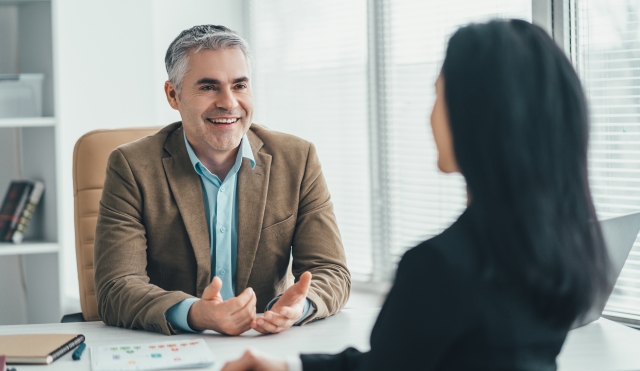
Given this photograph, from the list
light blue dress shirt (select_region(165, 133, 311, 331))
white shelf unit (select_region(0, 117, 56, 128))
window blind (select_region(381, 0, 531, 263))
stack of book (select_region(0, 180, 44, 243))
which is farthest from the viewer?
window blind (select_region(381, 0, 531, 263))

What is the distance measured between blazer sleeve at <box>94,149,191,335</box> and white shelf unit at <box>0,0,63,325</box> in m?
0.93

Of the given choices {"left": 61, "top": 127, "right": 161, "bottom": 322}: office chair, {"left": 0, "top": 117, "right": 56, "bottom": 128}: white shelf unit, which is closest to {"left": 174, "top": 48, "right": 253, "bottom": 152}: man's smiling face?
{"left": 61, "top": 127, "right": 161, "bottom": 322}: office chair

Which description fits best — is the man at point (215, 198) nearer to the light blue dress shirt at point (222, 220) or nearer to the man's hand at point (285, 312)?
the light blue dress shirt at point (222, 220)

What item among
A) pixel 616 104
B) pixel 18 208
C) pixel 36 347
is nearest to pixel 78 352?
pixel 36 347

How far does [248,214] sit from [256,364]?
2.71 ft

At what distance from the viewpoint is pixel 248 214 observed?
76.0 inches

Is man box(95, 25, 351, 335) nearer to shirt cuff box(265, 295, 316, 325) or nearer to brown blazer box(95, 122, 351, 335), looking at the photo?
brown blazer box(95, 122, 351, 335)

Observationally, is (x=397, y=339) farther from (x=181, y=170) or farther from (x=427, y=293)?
(x=181, y=170)

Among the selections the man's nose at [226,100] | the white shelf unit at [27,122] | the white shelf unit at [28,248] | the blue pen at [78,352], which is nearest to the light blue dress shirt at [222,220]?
the man's nose at [226,100]

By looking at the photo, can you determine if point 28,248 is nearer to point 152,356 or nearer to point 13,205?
point 13,205

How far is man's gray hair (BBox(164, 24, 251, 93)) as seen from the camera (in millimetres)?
1923

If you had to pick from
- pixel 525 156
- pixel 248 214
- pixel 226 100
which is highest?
pixel 226 100

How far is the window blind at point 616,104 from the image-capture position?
2047 millimetres

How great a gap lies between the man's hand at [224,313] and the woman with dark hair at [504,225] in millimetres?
614
